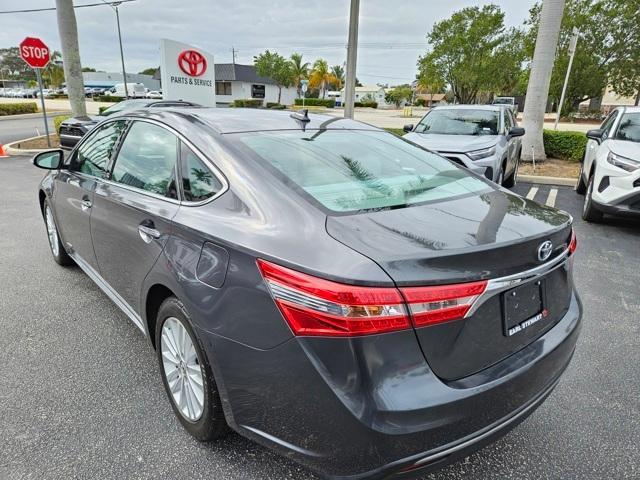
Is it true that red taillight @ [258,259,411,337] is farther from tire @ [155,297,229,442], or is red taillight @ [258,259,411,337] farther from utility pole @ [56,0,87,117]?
utility pole @ [56,0,87,117]

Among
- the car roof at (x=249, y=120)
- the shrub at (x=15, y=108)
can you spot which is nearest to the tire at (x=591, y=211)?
the car roof at (x=249, y=120)

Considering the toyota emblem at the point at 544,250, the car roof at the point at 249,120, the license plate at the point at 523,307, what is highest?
the car roof at the point at 249,120

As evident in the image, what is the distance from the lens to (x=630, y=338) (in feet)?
10.9

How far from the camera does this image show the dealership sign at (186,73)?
1306 cm

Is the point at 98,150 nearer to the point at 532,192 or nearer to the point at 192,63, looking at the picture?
the point at 532,192

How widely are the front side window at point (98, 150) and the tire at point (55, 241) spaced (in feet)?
2.93

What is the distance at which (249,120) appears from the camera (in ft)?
8.52

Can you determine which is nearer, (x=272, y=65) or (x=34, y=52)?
(x=34, y=52)

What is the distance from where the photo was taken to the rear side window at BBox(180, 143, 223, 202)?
6.77 feet

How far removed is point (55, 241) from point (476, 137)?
648 cm

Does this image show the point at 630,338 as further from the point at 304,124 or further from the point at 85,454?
the point at 85,454

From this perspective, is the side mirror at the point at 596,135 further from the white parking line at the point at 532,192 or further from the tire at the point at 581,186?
the white parking line at the point at 532,192

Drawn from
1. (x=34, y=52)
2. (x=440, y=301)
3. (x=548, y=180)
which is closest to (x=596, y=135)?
(x=548, y=180)

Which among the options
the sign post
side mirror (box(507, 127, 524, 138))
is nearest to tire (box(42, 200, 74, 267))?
side mirror (box(507, 127, 524, 138))
